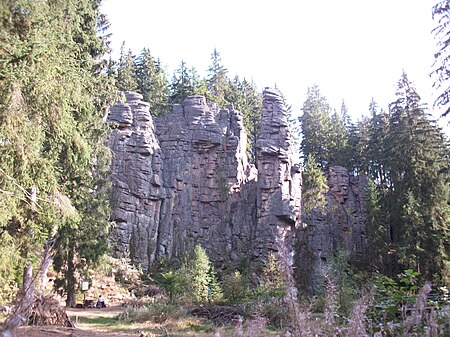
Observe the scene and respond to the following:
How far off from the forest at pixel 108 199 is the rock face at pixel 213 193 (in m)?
2.11

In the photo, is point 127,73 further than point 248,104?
No

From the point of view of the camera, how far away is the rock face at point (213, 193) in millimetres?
29703

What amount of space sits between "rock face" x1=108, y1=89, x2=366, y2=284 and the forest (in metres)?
2.11

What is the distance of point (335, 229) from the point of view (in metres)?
33.3

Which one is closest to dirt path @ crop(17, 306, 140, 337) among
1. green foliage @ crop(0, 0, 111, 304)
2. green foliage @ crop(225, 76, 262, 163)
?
green foliage @ crop(0, 0, 111, 304)

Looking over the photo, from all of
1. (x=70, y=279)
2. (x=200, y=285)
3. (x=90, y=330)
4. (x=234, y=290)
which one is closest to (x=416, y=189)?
(x=234, y=290)

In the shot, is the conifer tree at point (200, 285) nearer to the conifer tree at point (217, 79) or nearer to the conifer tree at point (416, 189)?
the conifer tree at point (416, 189)

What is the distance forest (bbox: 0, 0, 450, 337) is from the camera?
3.83m

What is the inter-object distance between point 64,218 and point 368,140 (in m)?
33.6

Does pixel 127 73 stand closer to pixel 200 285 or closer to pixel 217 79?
pixel 217 79

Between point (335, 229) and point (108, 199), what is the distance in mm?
19665

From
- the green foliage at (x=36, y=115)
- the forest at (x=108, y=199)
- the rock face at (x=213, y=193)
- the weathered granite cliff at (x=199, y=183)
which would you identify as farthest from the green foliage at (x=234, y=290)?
the weathered granite cliff at (x=199, y=183)

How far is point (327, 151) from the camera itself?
127 feet

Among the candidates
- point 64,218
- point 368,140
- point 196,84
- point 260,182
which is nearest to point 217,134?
point 260,182
